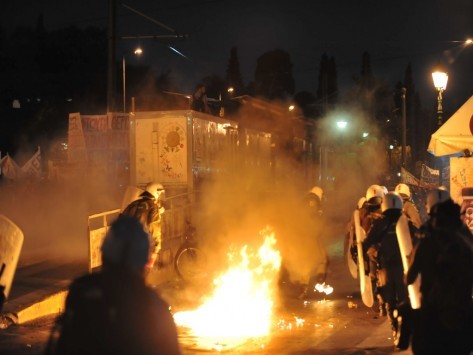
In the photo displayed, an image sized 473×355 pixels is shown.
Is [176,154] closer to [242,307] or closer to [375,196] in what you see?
[242,307]

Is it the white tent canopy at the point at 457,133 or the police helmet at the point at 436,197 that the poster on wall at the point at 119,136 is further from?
the police helmet at the point at 436,197

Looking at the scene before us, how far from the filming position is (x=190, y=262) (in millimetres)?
12859

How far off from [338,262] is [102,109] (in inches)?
1266

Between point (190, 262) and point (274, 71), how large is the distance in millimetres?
69491

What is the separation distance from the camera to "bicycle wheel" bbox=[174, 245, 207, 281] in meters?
12.8

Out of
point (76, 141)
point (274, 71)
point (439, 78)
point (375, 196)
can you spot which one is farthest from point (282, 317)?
point (274, 71)

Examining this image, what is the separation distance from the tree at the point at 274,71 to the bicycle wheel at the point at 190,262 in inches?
2631

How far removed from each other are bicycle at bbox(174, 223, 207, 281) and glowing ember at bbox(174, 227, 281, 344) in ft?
2.11

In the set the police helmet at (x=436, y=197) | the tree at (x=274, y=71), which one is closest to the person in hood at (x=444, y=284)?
the police helmet at (x=436, y=197)

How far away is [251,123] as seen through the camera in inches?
902

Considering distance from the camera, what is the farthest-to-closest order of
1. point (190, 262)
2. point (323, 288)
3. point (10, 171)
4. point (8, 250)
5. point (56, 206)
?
point (10, 171)
point (56, 206)
point (190, 262)
point (323, 288)
point (8, 250)

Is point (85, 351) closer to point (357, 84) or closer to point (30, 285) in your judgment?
point (30, 285)

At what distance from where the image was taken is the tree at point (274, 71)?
79.7m

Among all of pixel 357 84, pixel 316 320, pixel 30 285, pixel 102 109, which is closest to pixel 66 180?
pixel 30 285
